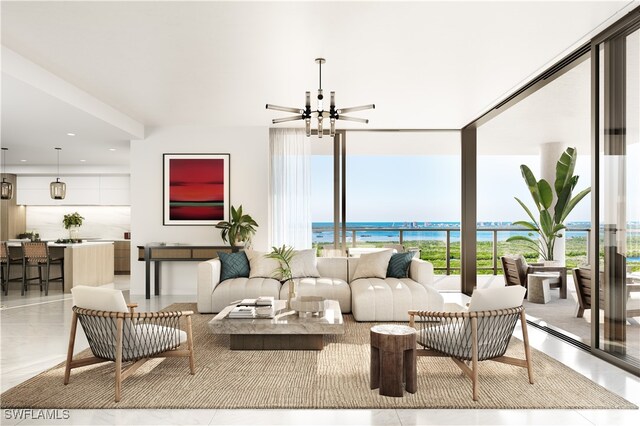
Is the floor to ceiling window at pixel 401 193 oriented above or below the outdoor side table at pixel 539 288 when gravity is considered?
above

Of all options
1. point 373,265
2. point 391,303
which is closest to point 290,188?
point 373,265

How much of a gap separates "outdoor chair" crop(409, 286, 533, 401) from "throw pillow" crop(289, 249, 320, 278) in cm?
302

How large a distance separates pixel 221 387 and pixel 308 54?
9.63 feet

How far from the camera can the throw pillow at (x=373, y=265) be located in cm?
626

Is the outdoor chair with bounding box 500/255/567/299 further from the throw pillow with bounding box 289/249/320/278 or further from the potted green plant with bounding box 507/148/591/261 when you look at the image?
the throw pillow with bounding box 289/249/320/278

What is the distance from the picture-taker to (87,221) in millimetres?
11570

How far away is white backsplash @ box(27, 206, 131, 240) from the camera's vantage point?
11.5 metres

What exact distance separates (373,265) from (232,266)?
6.00 feet

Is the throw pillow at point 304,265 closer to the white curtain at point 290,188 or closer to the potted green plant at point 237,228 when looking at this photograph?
the potted green plant at point 237,228

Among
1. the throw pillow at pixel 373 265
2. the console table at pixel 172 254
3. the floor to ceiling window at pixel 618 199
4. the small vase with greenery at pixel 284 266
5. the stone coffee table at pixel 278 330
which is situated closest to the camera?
the floor to ceiling window at pixel 618 199

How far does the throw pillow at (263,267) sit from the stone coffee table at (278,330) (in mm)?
1765

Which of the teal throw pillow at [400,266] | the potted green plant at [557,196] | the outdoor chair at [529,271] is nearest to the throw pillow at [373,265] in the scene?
the teal throw pillow at [400,266]

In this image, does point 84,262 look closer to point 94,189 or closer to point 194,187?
point 194,187

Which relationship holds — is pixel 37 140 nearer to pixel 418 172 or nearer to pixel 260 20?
pixel 260 20
